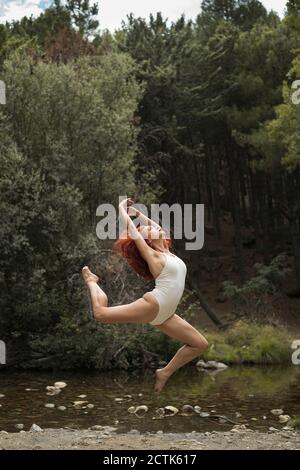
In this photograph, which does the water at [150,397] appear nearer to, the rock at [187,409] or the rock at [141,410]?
the rock at [141,410]

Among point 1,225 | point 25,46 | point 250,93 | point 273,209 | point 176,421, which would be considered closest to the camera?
point 176,421

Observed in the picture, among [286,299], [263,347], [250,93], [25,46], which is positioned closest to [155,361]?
[263,347]

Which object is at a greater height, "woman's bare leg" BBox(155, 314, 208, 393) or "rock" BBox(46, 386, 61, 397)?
"woman's bare leg" BBox(155, 314, 208, 393)

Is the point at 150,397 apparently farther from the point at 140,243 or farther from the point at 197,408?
the point at 140,243

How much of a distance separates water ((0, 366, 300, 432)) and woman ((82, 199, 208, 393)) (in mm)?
6147

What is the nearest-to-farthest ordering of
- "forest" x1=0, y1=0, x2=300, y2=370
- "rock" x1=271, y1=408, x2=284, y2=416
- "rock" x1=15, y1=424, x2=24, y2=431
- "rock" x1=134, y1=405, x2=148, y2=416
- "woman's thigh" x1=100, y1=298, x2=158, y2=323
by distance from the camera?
"woman's thigh" x1=100, y1=298, x2=158, y2=323 < "rock" x1=15, y1=424, x2=24, y2=431 < "rock" x1=271, y1=408, x2=284, y2=416 < "rock" x1=134, y1=405, x2=148, y2=416 < "forest" x1=0, y1=0, x2=300, y2=370

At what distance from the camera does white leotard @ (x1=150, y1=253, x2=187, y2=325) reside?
7488 mm

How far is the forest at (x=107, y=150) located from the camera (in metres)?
21.5

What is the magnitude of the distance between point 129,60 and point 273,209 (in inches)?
618

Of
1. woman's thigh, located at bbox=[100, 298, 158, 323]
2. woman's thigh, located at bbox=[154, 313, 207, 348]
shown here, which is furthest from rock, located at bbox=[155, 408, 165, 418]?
woman's thigh, located at bbox=[100, 298, 158, 323]

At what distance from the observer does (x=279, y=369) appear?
21812 millimetres

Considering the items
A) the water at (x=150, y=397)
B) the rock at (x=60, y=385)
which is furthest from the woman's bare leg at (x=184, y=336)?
the rock at (x=60, y=385)

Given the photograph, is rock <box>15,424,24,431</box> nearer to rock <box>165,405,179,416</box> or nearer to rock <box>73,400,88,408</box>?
rock <box>73,400,88,408</box>

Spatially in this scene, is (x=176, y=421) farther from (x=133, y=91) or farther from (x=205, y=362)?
(x=133, y=91)
